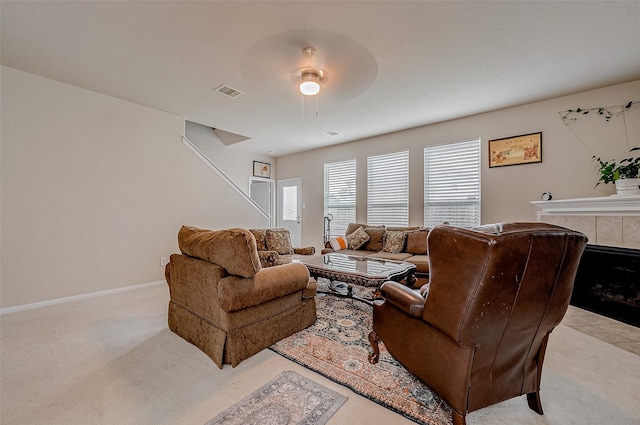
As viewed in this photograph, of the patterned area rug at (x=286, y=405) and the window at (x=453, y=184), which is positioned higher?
the window at (x=453, y=184)

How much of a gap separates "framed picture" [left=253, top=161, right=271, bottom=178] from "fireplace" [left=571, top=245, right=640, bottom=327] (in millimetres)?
6520

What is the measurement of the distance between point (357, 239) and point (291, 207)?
2888 millimetres

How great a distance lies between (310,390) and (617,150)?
4566 mm

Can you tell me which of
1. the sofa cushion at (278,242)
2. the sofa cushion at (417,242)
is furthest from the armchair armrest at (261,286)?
the sofa cushion at (417,242)

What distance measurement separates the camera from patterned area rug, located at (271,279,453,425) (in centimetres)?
156

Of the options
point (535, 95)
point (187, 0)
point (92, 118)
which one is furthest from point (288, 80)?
point (535, 95)

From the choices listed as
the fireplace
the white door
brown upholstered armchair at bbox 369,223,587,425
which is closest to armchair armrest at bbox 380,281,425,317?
brown upholstered armchair at bbox 369,223,587,425

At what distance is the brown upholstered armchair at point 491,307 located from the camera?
3.92 feet

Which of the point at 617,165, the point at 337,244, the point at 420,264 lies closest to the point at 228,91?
the point at 337,244

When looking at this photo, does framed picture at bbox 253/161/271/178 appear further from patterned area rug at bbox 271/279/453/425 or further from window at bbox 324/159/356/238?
patterned area rug at bbox 271/279/453/425

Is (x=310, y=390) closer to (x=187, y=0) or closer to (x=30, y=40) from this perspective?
(x=187, y=0)

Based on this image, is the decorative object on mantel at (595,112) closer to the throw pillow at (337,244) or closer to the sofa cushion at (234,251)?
the throw pillow at (337,244)

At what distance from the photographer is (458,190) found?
475cm

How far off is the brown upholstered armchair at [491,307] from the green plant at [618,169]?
2.83m
